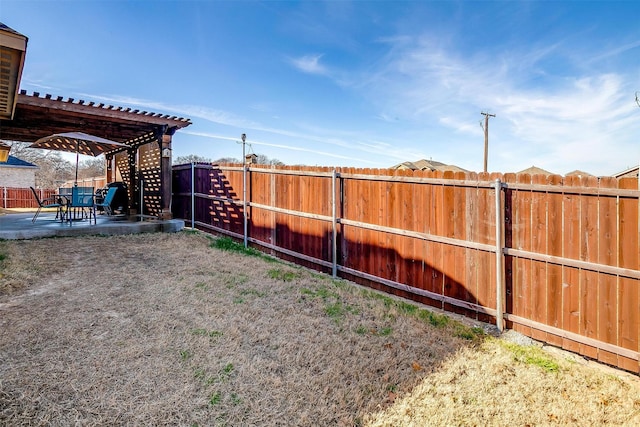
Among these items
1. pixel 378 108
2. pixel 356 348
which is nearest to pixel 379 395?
pixel 356 348

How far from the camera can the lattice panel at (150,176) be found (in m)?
9.41

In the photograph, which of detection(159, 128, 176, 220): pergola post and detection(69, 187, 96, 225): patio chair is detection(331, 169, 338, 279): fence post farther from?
detection(69, 187, 96, 225): patio chair

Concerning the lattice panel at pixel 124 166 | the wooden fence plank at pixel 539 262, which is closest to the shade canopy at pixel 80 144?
the lattice panel at pixel 124 166

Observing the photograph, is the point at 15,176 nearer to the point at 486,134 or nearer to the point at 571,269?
the point at 571,269

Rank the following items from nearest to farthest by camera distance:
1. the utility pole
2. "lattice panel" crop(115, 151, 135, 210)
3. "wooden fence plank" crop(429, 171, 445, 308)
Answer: "wooden fence plank" crop(429, 171, 445, 308)
"lattice panel" crop(115, 151, 135, 210)
the utility pole

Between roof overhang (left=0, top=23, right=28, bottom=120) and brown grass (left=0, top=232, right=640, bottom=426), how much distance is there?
8.99 feet

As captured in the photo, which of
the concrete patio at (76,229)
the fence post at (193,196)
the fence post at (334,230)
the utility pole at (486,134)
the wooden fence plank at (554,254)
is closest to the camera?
the wooden fence plank at (554,254)

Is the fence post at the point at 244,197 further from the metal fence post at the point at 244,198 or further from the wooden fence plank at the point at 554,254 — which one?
the wooden fence plank at the point at 554,254

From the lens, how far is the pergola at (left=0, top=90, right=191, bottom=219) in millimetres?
7113

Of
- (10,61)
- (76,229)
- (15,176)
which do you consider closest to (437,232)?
(10,61)

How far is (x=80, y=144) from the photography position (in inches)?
330

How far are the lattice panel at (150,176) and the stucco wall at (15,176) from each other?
16.7 meters

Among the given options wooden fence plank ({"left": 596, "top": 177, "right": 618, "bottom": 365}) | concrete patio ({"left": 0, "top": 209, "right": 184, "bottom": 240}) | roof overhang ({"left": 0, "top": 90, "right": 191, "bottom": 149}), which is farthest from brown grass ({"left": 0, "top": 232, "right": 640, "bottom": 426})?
roof overhang ({"left": 0, "top": 90, "right": 191, "bottom": 149})

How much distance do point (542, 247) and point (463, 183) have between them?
103 cm
